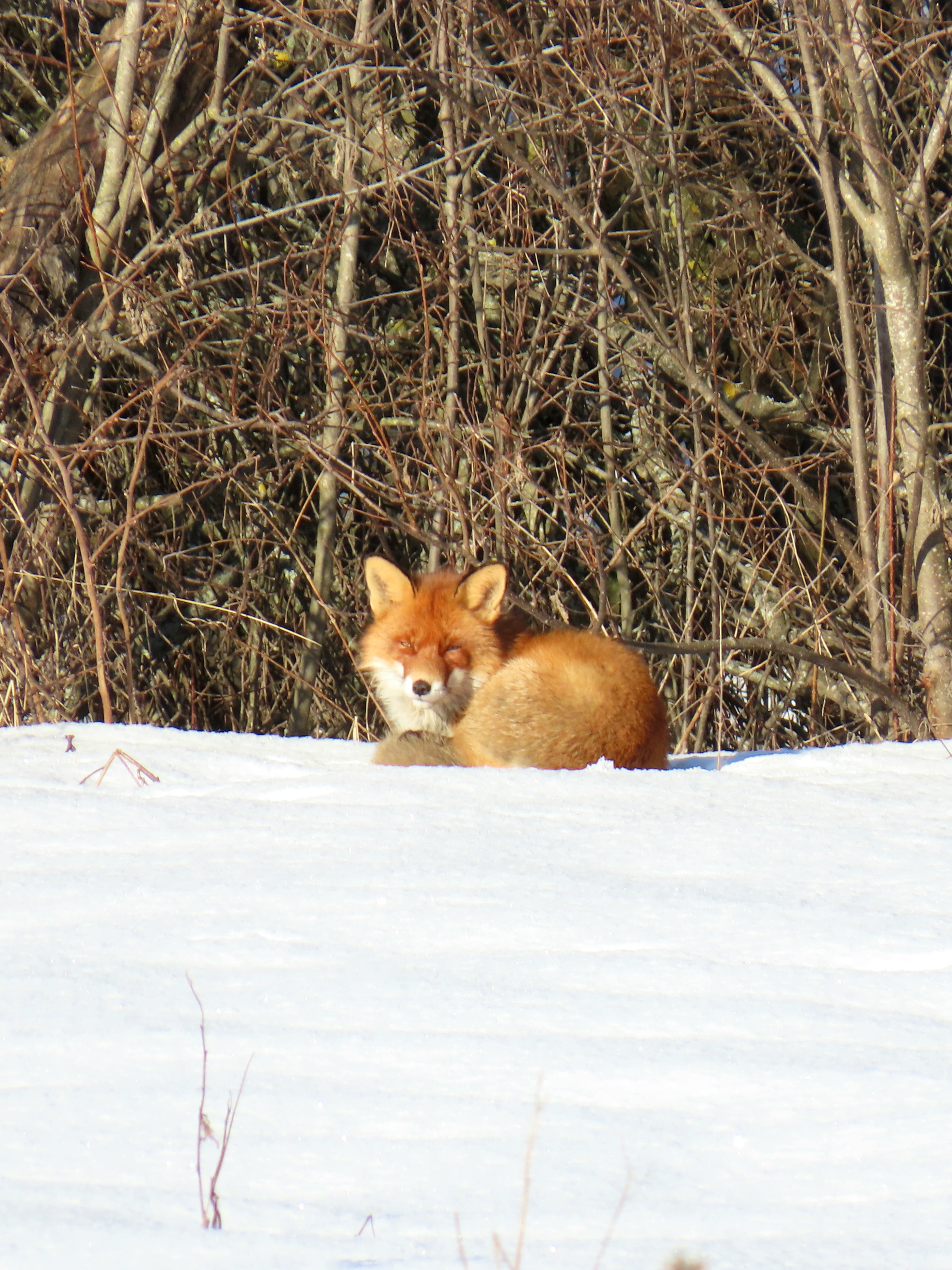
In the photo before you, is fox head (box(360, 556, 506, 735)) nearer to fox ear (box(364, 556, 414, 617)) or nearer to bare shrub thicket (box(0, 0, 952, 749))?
fox ear (box(364, 556, 414, 617))

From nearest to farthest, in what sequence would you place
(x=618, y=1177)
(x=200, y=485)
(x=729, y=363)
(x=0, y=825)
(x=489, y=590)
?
1. (x=618, y=1177)
2. (x=0, y=825)
3. (x=489, y=590)
4. (x=200, y=485)
5. (x=729, y=363)

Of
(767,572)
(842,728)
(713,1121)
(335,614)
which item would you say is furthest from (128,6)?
(713,1121)

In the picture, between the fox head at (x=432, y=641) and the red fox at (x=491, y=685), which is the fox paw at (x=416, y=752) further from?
the fox head at (x=432, y=641)

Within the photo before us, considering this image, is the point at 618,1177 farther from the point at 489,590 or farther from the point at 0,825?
the point at 489,590

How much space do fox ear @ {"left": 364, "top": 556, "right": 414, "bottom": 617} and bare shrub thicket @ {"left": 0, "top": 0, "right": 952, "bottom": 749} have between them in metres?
1.04

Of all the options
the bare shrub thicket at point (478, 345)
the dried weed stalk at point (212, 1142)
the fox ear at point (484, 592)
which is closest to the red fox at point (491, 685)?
the fox ear at point (484, 592)

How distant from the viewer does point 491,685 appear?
4996mm

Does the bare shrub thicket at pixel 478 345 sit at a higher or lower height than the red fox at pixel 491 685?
higher

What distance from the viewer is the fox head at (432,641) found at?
524 centimetres

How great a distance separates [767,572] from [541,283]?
220 cm

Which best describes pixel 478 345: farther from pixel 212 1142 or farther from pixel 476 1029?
pixel 212 1142

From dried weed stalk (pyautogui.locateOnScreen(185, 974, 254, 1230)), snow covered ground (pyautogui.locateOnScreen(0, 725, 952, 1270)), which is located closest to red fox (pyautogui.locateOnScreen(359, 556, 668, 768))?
snow covered ground (pyautogui.locateOnScreen(0, 725, 952, 1270))

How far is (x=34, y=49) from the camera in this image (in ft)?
28.7

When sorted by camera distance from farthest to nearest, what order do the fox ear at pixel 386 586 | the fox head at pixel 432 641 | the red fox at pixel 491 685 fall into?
1. the fox ear at pixel 386 586
2. the fox head at pixel 432 641
3. the red fox at pixel 491 685
